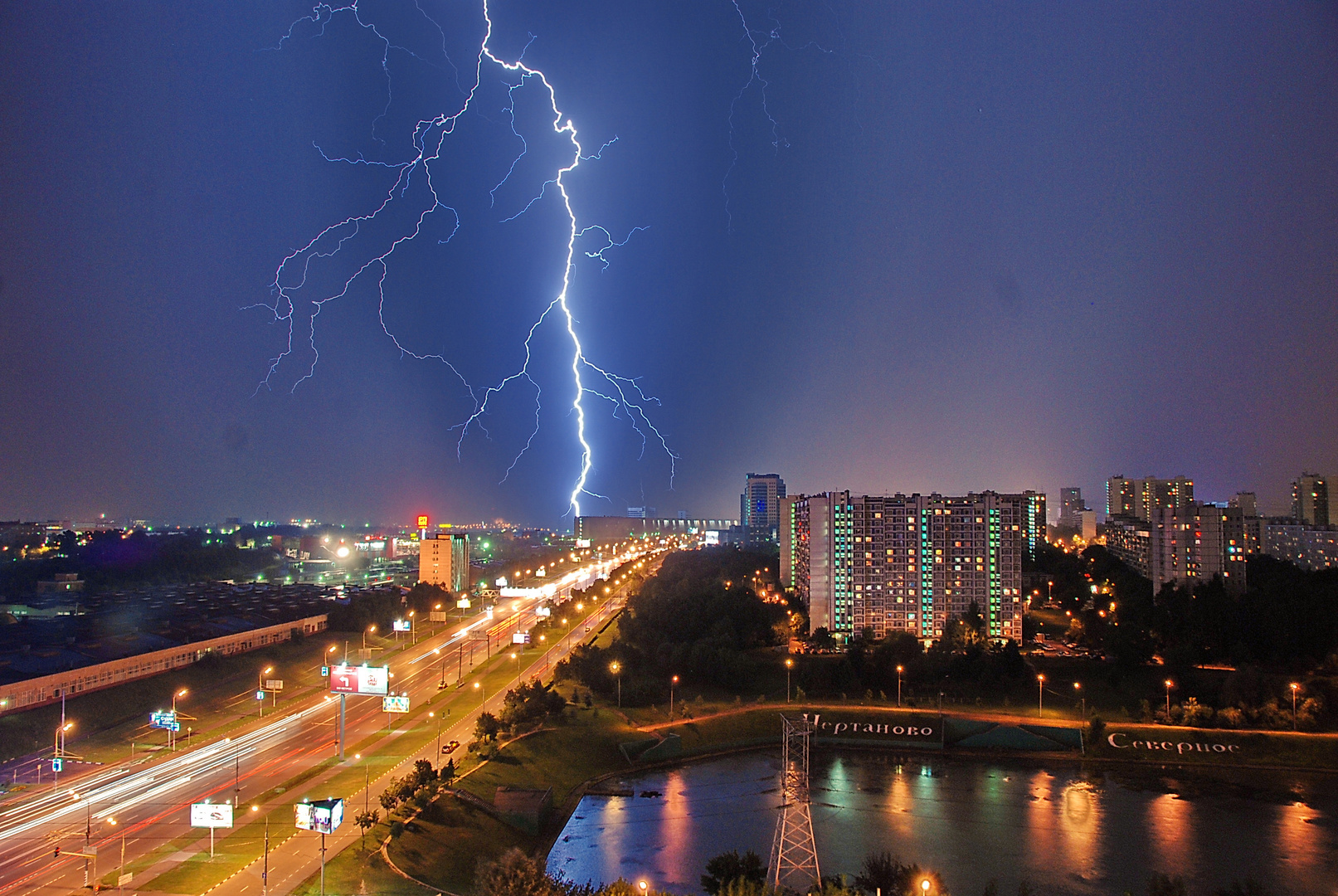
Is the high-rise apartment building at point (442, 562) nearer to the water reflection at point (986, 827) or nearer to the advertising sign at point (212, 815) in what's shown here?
the water reflection at point (986, 827)

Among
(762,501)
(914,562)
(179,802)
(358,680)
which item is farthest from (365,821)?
(762,501)

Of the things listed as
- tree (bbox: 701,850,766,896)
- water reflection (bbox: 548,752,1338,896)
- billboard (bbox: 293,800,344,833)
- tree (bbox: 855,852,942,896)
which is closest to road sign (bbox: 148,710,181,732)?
billboard (bbox: 293,800,344,833)

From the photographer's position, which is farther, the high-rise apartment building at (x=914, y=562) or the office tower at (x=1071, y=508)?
the office tower at (x=1071, y=508)

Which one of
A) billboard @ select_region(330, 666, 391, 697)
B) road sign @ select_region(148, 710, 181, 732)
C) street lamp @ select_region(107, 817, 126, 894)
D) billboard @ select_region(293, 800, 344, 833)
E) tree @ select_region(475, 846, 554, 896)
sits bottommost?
street lamp @ select_region(107, 817, 126, 894)

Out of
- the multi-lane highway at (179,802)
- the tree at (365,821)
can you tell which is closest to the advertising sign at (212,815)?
the multi-lane highway at (179,802)

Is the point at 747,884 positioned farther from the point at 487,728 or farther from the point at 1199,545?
the point at 1199,545

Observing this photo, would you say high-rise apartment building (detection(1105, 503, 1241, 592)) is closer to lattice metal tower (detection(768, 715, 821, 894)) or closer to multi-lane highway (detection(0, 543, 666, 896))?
lattice metal tower (detection(768, 715, 821, 894))
